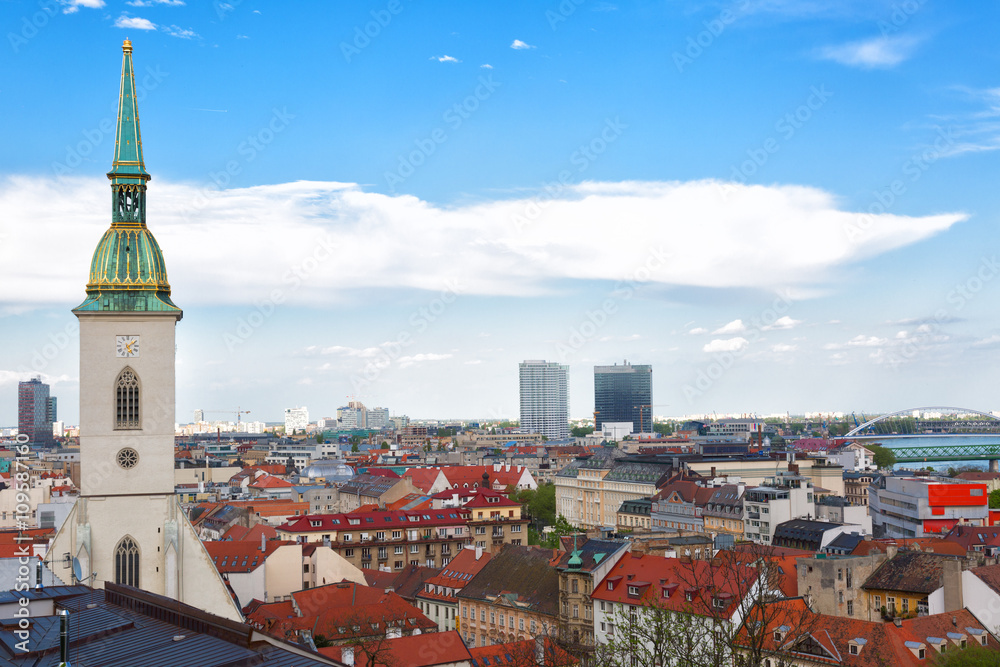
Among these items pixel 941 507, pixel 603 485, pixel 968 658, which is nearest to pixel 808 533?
pixel 941 507

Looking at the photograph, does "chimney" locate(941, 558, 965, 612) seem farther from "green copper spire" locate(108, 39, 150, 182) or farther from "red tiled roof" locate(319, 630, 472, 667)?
"green copper spire" locate(108, 39, 150, 182)

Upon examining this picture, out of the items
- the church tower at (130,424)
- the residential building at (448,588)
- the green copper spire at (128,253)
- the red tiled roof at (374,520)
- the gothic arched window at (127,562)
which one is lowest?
the residential building at (448,588)

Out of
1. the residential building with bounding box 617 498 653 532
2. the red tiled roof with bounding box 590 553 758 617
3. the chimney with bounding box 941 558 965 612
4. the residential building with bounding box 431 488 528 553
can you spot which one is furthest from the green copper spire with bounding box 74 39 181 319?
the residential building with bounding box 617 498 653 532

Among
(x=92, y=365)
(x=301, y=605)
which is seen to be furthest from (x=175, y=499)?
(x=301, y=605)

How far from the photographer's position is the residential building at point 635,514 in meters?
138

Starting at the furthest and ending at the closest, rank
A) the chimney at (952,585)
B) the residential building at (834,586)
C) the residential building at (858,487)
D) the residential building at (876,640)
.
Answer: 1. the residential building at (858,487)
2. the residential building at (834,586)
3. the chimney at (952,585)
4. the residential building at (876,640)

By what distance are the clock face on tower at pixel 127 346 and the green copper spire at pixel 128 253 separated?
1.17 meters

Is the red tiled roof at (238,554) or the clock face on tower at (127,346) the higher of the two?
the clock face on tower at (127,346)

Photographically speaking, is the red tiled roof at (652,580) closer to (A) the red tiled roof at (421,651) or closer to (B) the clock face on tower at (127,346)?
(A) the red tiled roof at (421,651)

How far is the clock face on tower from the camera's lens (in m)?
45.7

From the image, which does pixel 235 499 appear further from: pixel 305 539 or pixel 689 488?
pixel 689 488

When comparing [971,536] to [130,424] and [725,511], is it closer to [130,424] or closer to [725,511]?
[725,511]

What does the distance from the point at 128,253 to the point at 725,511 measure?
88.1m

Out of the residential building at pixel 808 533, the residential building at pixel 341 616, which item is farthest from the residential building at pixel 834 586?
the residential building at pixel 808 533
